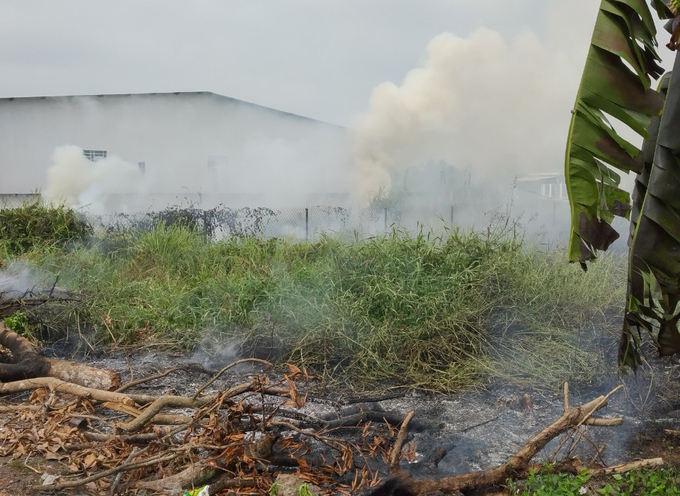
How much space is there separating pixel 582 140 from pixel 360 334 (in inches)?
127

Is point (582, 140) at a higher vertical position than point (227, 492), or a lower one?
higher

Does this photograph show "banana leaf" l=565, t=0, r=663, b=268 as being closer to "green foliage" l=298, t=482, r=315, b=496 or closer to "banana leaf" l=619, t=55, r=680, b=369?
"banana leaf" l=619, t=55, r=680, b=369

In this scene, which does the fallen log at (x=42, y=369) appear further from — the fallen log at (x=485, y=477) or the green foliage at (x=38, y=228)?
the green foliage at (x=38, y=228)

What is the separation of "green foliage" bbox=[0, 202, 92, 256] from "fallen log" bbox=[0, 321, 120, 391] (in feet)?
17.3

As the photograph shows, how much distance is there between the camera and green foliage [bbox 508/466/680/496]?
115 inches

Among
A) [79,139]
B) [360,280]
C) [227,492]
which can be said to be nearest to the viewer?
[227,492]

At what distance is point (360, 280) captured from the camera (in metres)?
5.99

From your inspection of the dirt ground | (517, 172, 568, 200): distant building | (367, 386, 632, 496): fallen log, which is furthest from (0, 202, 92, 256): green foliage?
(517, 172, 568, 200): distant building

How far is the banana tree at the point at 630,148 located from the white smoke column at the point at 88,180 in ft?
57.8

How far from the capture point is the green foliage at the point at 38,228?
Answer: 10.3 m

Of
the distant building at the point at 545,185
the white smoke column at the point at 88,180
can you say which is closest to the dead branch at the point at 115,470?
the white smoke column at the point at 88,180

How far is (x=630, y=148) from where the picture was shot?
8.37 ft

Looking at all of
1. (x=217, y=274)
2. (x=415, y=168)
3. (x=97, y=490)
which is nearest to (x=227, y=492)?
(x=97, y=490)

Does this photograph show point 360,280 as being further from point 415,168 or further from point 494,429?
point 415,168
